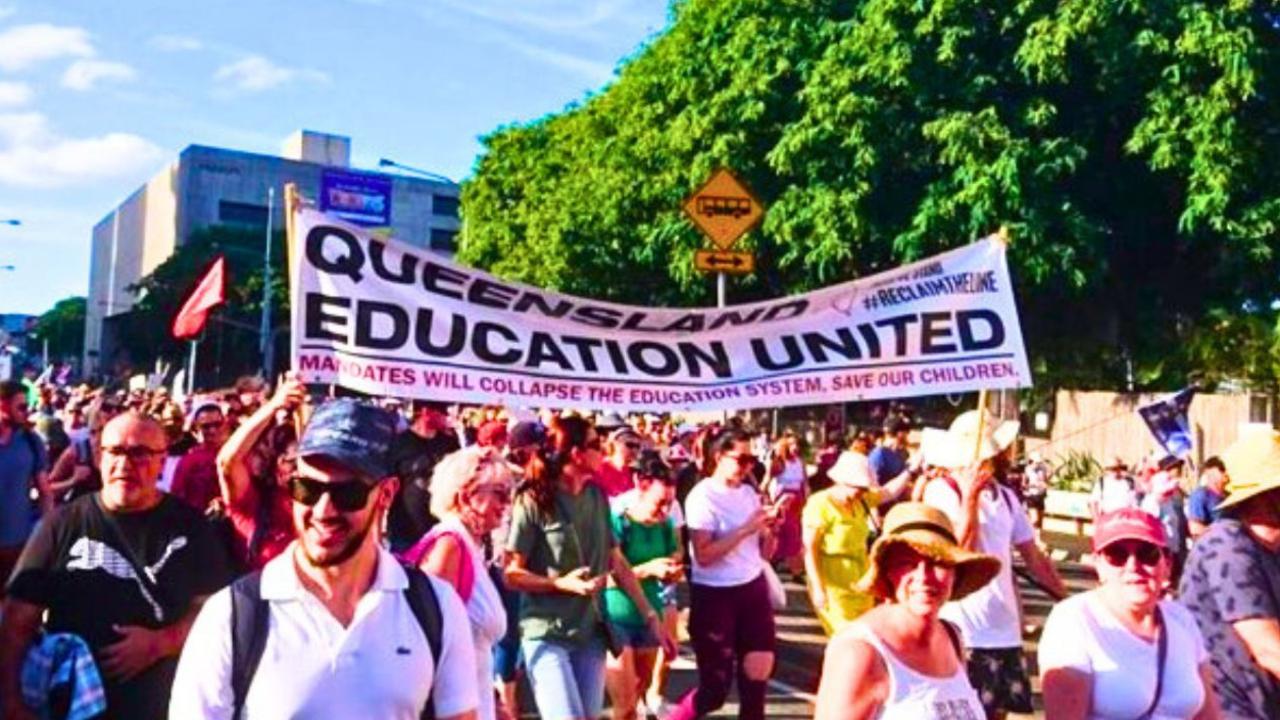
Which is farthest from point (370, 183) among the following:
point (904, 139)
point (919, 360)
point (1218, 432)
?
point (919, 360)

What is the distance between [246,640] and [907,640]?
5.67 ft

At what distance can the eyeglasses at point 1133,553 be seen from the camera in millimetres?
4164

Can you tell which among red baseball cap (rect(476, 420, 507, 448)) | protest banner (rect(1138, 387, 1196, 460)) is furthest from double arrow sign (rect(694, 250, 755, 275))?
protest banner (rect(1138, 387, 1196, 460))

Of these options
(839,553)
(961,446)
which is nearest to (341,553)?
(961,446)

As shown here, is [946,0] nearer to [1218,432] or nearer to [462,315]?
[1218,432]

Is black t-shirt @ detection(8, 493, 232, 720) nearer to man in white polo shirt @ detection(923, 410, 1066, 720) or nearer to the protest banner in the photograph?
man in white polo shirt @ detection(923, 410, 1066, 720)

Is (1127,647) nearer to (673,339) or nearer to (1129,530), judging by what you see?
(1129,530)

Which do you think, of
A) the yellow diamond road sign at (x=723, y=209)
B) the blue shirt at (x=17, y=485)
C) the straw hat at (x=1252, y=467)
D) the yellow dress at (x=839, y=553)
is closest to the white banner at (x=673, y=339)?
the yellow dress at (x=839, y=553)

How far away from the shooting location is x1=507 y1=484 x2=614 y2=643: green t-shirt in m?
6.52

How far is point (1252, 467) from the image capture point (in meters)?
4.72

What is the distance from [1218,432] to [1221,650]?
21294mm

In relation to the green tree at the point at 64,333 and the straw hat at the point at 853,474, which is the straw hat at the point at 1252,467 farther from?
the green tree at the point at 64,333

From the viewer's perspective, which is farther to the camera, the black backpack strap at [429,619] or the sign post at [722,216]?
the sign post at [722,216]

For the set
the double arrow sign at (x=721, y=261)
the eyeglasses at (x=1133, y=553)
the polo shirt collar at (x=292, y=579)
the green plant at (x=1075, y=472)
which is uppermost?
the double arrow sign at (x=721, y=261)
